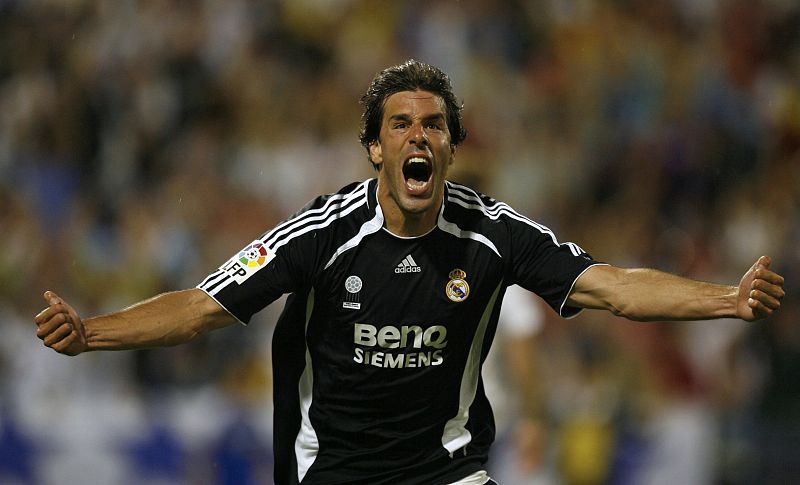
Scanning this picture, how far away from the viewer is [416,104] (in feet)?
15.1

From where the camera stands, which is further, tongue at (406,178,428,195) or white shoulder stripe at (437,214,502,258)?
white shoulder stripe at (437,214,502,258)

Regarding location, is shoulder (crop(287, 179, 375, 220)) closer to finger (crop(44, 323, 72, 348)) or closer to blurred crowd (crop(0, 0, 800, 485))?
finger (crop(44, 323, 72, 348))

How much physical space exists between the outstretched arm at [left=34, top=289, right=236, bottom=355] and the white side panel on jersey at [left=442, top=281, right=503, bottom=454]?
92cm

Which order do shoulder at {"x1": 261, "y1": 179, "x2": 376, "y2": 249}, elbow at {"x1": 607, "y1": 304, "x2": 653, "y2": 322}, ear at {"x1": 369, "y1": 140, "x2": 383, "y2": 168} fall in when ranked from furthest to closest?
1. ear at {"x1": 369, "y1": 140, "x2": 383, "y2": 168}
2. shoulder at {"x1": 261, "y1": 179, "x2": 376, "y2": 249}
3. elbow at {"x1": 607, "y1": 304, "x2": 653, "y2": 322}

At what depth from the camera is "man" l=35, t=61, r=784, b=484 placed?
14.6 feet

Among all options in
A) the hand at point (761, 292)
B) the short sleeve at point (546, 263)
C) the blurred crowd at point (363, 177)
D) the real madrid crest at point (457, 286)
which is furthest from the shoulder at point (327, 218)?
the blurred crowd at point (363, 177)

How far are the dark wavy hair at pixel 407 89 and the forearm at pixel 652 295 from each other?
82 cm

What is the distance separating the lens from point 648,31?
32.3ft

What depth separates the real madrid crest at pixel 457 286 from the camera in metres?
4.54

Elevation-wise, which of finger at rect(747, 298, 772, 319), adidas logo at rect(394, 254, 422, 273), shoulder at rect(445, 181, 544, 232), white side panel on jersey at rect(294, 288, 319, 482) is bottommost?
white side panel on jersey at rect(294, 288, 319, 482)

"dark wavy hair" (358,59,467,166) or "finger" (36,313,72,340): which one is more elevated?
"dark wavy hair" (358,59,467,166)

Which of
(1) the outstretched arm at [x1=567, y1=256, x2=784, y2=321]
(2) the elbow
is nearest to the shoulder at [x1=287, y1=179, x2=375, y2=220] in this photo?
(1) the outstretched arm at [x1=567, y1=256, x2=784, y2=321]

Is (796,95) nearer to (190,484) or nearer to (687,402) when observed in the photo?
(687,402)

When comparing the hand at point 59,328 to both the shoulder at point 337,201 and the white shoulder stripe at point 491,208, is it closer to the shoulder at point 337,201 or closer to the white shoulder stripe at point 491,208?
the shoulder at point 337,201
